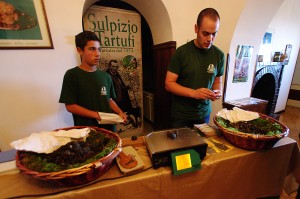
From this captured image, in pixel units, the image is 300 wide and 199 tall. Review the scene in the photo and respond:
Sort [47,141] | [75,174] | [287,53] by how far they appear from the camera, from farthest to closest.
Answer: [287,53]
[47,141]
[75,174]

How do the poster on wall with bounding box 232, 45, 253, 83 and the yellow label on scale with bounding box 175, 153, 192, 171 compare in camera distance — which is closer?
the yellow label on scale with bounding box 175, 153, 192, 171

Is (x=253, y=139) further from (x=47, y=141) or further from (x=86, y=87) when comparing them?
(x=86, y=87)

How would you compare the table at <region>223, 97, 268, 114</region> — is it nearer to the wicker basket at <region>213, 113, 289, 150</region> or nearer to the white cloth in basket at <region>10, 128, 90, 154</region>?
the wicker basket at <region>213, 113, 289, 150</region>

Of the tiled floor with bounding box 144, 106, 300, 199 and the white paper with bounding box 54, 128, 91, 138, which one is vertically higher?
the white paper with bounding box 54, 128, 91, 138

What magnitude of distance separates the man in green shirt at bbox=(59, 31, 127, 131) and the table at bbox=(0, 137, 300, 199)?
0.44m

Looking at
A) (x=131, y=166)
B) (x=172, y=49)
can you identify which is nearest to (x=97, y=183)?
(x=131, y=166)

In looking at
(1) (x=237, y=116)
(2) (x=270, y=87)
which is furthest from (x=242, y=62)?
(2) (x=270, y=87)

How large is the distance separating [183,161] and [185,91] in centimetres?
54

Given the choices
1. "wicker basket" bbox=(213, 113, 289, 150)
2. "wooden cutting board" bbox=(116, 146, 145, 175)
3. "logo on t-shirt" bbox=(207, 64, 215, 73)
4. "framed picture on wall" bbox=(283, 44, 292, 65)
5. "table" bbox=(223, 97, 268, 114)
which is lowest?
"table" bbox=(223, 97, 268, 114)

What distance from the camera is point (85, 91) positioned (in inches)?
43.2

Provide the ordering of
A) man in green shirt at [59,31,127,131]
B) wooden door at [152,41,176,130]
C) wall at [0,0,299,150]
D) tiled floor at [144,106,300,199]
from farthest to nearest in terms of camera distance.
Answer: tiled floor at [144,106,300,199] → wooden door at [152,41,176,130] → wall at [0,0,299,150] → man in green shirt at [59,31,127,131]

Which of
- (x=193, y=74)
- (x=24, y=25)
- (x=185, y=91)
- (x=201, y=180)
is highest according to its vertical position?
(x=24, y=25)

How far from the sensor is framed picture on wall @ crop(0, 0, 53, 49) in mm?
1210

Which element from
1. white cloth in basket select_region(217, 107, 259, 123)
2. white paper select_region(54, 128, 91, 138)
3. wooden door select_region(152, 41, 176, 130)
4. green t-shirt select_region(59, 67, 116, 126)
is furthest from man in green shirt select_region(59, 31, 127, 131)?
wooden door select_region(152, 41, 176, 130)
